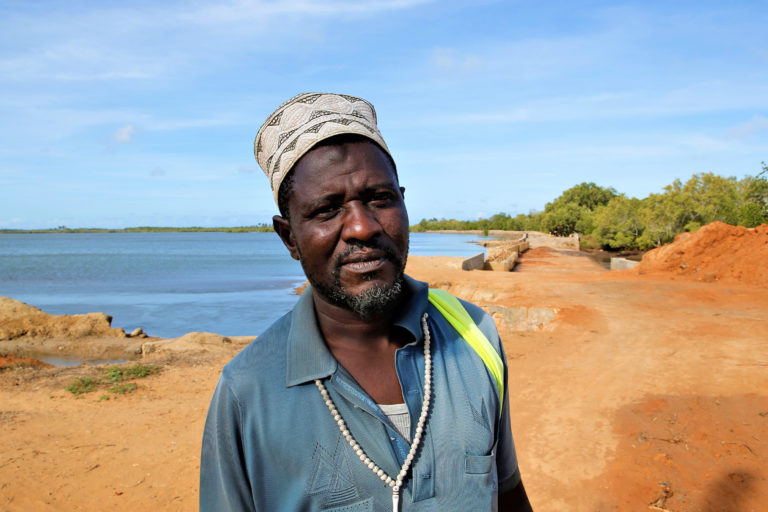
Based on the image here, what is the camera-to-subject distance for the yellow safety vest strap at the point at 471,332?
1.37 metres

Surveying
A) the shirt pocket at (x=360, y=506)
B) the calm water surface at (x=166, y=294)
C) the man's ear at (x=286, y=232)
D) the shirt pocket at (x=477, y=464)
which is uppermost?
the man's ear at (x=286, y=232)

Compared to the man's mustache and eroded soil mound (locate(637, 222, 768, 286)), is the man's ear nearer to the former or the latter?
the man's mustache

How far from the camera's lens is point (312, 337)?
4.13 feet

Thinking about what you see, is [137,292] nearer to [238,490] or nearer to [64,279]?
[64,279]

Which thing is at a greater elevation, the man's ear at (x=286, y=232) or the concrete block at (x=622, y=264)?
the man's ear at (x=286, y=232)

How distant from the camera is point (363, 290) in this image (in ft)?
4.19

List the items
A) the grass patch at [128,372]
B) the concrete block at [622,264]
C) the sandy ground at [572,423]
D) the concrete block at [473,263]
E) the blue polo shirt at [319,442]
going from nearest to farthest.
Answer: the blue polo shirt at [319,442], the sandy ground at [572,423], the grass patch at [128,372], the concrete block at [473,263], the concrete block at [622,264]

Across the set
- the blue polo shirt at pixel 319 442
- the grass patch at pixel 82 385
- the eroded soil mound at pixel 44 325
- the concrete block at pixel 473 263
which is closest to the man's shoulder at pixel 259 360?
the blue polo shirt at pixel 319 442

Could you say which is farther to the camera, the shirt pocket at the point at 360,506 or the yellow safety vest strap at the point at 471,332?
the yellow safety vest strap at the point at 471,332

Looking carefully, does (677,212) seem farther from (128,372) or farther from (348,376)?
(348,376)

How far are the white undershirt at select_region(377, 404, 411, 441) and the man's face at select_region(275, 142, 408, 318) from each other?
253mm

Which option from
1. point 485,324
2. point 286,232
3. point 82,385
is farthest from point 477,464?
point 82,385

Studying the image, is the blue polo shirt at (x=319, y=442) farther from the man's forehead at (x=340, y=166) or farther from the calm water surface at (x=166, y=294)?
the calm water surface at (x=166, y=294)

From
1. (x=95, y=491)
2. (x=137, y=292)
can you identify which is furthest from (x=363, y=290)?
(x=137, y=292)
